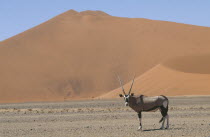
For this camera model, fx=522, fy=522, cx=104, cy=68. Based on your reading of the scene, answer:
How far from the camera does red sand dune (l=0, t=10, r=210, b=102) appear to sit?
7962 centimetres

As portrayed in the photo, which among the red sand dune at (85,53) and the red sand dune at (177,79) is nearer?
the red sand dune at (177,79)

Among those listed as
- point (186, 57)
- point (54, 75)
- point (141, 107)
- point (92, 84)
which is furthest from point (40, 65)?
point (141, 107)

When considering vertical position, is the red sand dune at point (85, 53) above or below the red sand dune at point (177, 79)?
above

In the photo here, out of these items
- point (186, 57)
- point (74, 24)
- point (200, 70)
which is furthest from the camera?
point (74, 24)

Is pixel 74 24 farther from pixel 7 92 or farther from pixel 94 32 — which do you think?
pixel 7 92

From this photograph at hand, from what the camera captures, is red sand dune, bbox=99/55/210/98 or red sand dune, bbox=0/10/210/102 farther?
red sand dune, bbox=0/10/210/102

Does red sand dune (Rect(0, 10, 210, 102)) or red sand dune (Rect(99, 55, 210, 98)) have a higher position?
red sand dune (Rect(0, 10, 210, 102))

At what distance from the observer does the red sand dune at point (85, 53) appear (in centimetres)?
Answer: 7962

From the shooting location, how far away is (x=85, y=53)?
94812mm

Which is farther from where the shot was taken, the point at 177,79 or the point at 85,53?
the point at 85,53

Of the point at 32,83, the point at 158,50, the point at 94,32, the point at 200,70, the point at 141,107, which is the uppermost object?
the point at 94,32

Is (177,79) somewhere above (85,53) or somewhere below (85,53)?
below

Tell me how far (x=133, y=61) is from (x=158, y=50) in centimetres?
542

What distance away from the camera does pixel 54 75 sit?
85.2 m
